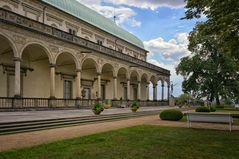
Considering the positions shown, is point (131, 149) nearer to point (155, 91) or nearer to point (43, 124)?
→ point (43, 124)

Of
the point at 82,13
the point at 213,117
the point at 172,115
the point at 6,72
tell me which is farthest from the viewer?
the point at 82,13

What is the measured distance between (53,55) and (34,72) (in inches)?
158

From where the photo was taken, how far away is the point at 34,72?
28.0m

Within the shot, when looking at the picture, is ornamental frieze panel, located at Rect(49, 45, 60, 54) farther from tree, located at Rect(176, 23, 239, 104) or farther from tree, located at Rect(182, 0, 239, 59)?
tree, located at Rect(176, 23, 239, 104)

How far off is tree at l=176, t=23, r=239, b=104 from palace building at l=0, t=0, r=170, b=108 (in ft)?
26.2

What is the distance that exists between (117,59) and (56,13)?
33.7 ft

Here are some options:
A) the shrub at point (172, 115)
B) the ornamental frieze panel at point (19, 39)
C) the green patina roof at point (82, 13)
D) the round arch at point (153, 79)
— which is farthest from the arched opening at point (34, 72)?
the round arch at point (153, 79)

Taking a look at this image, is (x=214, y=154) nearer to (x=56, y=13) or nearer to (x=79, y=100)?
(x=79, y=100)

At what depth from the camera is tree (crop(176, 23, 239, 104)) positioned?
45031 mm

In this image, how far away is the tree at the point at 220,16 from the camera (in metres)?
10.1

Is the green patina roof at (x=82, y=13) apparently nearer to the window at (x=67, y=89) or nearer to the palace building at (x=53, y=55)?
the palace building at (x=53, y=55)

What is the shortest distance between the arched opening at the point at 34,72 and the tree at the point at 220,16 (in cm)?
1654

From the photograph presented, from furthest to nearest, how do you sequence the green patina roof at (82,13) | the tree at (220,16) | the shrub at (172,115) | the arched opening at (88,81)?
the arched opening at (88,81)
the green patina roof at (82,13)
the shrub at (172,115)
the tree at (220,16)

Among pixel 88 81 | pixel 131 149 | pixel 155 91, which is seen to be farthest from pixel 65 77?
pixel 131 149
